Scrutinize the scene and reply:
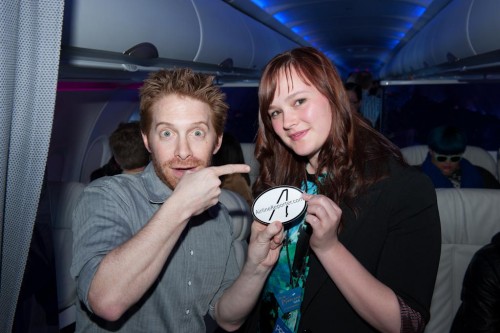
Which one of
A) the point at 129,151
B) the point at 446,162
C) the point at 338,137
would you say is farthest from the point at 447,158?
the point at 129,151

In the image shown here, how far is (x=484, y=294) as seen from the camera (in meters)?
2.13

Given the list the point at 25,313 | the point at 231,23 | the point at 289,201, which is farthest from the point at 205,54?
the point at 25,313

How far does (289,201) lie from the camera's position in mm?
1539

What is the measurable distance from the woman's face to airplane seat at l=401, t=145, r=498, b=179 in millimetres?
3553

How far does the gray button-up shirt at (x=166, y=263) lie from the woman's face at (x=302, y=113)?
0.56m

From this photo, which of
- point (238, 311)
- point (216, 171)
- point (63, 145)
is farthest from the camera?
point (63, 145)

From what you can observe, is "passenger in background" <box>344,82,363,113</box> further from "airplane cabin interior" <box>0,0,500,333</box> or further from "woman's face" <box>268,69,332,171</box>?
"woman's face" <box>268,69,332,171</box>

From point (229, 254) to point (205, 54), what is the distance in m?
2.32

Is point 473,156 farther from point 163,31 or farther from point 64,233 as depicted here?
point 64,233

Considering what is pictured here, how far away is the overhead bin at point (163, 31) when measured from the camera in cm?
211

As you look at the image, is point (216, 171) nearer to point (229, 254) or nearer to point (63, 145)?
point (229, 254)

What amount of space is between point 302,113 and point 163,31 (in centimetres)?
164

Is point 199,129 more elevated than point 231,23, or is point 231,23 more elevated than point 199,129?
point 231,23

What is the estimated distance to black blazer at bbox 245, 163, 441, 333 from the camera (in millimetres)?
1479
